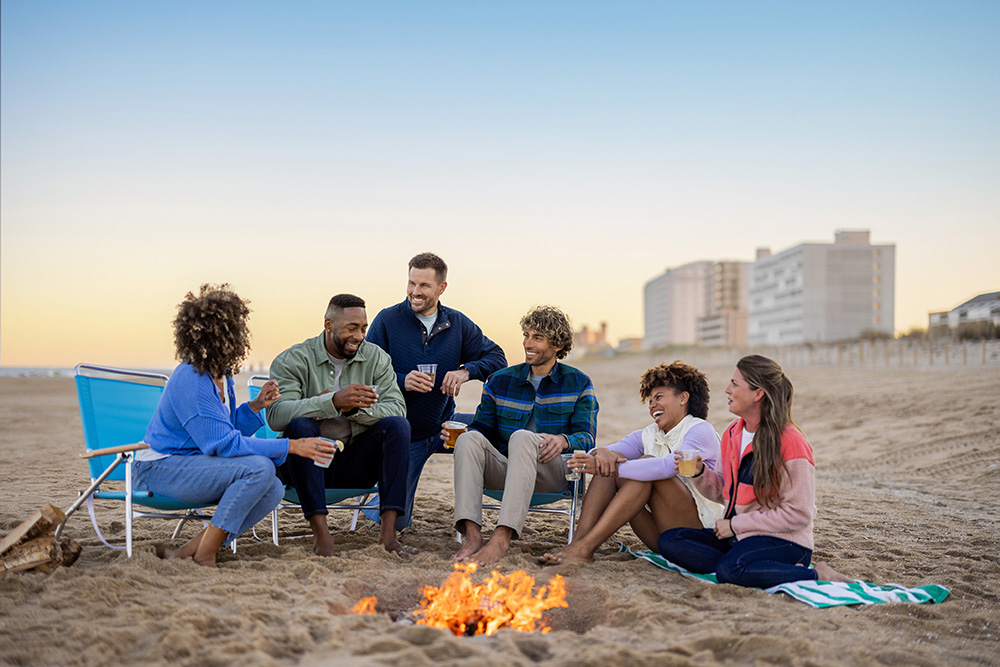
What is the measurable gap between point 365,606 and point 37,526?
61.6 inches

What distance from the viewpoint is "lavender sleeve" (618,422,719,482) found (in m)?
3.46

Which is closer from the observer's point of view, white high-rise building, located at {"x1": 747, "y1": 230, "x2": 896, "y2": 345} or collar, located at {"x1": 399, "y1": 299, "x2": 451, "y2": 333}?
collar, located at {"x1": 399, "y1": 299, "x2": 451, "y2": 333}

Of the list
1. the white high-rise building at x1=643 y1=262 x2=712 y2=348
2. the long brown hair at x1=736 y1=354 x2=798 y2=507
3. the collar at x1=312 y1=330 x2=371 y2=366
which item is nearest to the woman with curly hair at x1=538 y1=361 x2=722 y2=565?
the long brown hair at x1=736 y1=354 x2=798 y2=507

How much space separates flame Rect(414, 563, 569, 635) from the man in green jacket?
0.89 m

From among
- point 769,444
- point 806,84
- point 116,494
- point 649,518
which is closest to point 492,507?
point 649,518

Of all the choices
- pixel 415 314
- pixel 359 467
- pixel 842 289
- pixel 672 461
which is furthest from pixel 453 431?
pixel 842 289

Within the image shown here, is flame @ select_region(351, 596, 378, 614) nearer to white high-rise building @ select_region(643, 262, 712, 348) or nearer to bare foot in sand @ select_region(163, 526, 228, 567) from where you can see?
bare foot in sand @ select_region(163, 526, 228, 567)

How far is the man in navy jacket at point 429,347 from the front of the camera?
4531mm

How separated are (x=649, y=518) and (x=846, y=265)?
271ft

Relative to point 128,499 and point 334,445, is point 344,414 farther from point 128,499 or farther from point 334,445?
point 128,499

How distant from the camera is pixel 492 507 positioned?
417 cm

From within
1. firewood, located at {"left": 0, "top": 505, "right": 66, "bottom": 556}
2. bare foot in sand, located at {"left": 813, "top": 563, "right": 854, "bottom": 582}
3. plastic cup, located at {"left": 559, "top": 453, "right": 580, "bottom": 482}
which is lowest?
bare foot in sand, located at {"left": 813, "top": 563, "right": 854, "bottom": 582}

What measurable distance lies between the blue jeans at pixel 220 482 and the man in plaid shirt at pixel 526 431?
41.5 inches

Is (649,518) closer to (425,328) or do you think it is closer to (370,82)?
(425,328)
